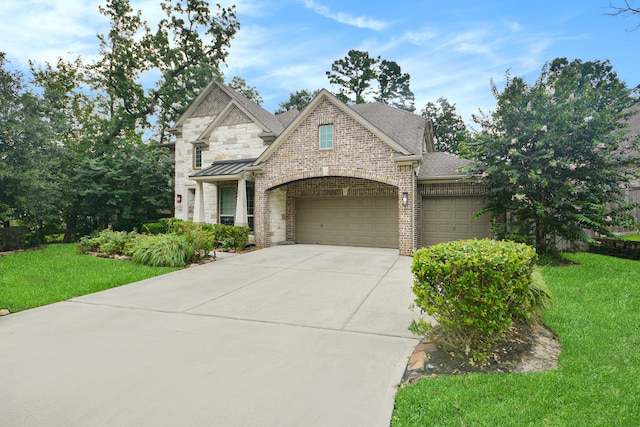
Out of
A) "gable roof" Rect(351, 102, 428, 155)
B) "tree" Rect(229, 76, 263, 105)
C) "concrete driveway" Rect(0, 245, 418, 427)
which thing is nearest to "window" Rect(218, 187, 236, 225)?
"gable roof" Rect(351, 102, 428, 155)

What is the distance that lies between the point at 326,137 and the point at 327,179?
2257mm

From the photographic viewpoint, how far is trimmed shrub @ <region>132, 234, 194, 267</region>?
9.22 meters

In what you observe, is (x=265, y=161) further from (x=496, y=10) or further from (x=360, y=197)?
(x=496, y=10)

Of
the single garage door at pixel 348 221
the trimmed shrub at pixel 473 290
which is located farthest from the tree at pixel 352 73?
the trimmed shrub at pixel 473 290

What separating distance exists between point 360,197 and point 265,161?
403 centimetres

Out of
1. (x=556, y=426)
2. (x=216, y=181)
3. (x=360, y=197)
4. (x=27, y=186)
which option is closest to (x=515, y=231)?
(x=360, y=197)

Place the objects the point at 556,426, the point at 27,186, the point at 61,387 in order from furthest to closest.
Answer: the point at 27,186
the point at 61,387
the point at 556,426

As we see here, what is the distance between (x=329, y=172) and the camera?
1180 cm

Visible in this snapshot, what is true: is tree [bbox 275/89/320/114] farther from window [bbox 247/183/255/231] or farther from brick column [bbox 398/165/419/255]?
brick column [bbox 398/165/419/255]

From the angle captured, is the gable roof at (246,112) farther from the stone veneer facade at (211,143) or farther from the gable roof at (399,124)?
the gable roof at (399,124)

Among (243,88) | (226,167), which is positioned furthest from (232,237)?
(243,88)

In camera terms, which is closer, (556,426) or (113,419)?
(556,426)

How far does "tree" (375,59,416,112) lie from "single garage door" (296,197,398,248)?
79.9 ft

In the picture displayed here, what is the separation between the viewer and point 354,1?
10516mm
